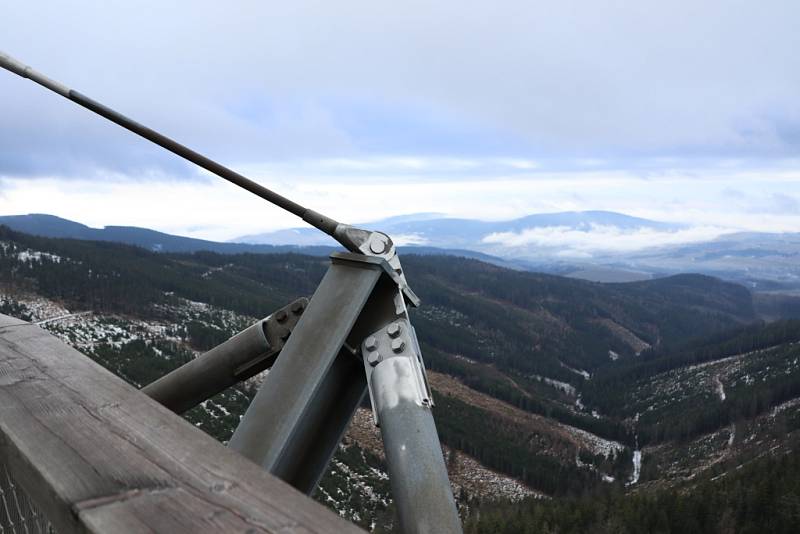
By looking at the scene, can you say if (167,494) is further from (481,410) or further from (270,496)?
(481,410)

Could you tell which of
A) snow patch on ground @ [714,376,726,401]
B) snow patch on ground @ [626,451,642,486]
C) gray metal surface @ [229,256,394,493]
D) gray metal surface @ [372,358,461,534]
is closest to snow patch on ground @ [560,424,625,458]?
snow patch on ground @ [626,451,642,486]

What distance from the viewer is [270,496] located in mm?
1460

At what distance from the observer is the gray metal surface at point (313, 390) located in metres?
2.81

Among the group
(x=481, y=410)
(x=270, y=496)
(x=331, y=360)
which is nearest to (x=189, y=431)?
(x=270, y=496)

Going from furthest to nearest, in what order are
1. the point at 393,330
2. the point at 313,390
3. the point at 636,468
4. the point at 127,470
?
the point at 636,468
the point at 393,330
the point at 313,390
the point at 127,470

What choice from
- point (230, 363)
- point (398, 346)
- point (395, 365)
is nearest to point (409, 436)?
point (395, 365)

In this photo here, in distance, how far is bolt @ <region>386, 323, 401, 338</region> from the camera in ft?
10.4

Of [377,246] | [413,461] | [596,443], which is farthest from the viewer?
[596,443]

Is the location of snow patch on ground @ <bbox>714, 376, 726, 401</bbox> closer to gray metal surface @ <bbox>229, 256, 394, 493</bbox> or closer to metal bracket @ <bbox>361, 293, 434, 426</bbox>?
gray metal surface @ <bbox>229, 256, 394, 493</bbox>

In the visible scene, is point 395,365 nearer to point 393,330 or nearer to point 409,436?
point 393,330

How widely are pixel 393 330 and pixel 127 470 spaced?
5.82ft

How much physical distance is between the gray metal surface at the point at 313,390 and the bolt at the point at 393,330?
20 centimetres

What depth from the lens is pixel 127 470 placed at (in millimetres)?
1562

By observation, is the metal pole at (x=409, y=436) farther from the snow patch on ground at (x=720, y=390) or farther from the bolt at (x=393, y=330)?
the snow patch on ground at (x=720, y=390)
